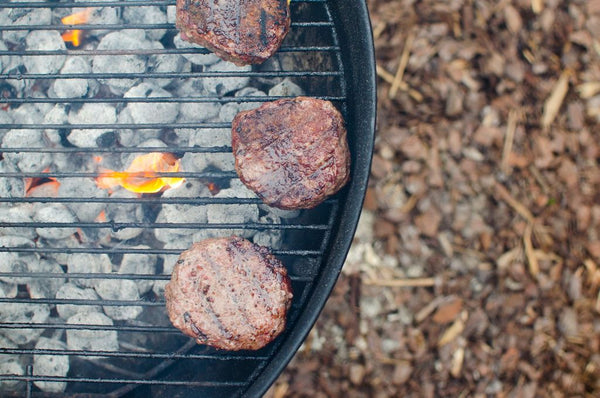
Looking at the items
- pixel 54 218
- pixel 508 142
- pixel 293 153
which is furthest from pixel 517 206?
pixel 54 218

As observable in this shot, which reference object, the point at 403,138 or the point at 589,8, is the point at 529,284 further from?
the point at 589,8

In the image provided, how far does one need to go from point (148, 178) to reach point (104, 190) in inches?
9.8

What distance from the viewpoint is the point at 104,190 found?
221cm

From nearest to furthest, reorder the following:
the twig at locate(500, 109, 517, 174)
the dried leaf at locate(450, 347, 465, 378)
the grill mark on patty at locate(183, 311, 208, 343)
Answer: the grill mark on patty at locate(183, 311, 208, 343) → the dried leaf at locate(450, 347, 465, 378) → the twig at locate(500, 109, 517, 174)

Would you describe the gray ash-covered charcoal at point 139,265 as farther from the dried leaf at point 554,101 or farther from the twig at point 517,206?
the dried leaf at point 554,101

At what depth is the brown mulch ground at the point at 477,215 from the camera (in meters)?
2.77

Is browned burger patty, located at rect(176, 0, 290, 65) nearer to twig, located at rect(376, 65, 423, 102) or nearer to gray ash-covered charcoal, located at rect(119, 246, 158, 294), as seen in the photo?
gray ash-covered charcoal, located at rect(119, 246, 158, 294)

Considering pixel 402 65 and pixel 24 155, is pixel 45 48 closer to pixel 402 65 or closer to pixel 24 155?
pixel 24 155

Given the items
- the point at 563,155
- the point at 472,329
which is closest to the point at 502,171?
the point at 563,155

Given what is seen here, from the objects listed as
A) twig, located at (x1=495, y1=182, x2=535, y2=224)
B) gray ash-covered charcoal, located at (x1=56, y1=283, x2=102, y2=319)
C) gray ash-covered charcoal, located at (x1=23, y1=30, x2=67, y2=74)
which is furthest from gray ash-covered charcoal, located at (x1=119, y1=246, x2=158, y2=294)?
twig, located at (x1=495, y1=182, x2=535, y2=224)

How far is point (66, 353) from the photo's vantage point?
1904mm

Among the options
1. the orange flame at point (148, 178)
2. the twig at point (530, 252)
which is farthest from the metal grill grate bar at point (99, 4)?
the twig at point (530, 252)

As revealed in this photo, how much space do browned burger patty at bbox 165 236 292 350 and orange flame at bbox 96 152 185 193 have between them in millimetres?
478

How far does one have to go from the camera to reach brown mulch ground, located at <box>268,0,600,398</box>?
2.77 m
